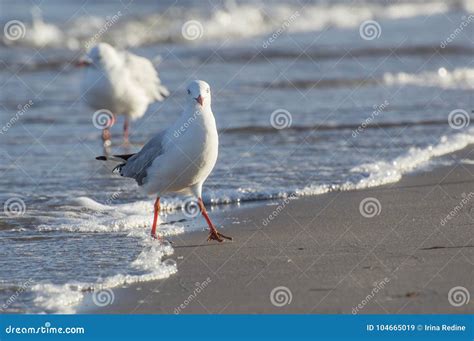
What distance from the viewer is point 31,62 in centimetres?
1903

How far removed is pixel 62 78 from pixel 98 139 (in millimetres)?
4878

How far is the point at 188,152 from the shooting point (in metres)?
7.32

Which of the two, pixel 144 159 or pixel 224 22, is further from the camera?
pixel 224 22

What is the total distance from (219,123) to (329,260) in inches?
244

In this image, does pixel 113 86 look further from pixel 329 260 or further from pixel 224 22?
pixel 224 22

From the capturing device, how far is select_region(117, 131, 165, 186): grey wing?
772 centimetres

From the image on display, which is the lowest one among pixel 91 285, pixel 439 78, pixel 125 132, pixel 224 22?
pixel 125 132

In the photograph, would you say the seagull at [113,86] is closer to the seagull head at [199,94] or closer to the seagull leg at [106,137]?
the seagull leg at [106,137]

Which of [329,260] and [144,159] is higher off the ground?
[329,260]

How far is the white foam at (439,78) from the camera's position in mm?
15083

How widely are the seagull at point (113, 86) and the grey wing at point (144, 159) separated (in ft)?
15.4

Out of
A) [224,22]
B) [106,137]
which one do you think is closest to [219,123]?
[106,137]

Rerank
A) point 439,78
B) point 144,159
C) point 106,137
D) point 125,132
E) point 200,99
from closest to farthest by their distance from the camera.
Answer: point 200,99
point 144,159
point 106,137
point 125,132
point 439,78

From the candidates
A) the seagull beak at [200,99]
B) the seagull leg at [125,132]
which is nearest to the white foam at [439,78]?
the seagull leg at [125,132]
